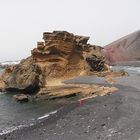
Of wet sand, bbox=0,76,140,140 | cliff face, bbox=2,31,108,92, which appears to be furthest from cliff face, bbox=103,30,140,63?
wet sand, bbox=0,76,140,140

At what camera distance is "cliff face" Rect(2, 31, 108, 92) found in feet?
131

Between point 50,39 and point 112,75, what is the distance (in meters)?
8.54

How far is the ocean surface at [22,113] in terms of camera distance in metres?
24.2

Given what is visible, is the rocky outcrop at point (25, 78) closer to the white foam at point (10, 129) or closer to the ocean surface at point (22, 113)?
the ocean surface at point (22, 113)

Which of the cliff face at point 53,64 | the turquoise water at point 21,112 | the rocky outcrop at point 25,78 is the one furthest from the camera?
the cliff face at point 53,64

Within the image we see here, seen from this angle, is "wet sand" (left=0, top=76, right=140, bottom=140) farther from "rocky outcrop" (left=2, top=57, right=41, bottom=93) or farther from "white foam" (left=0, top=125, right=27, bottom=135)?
"rocky outcrop" (left=2, top=57, right=41, bottom=93)

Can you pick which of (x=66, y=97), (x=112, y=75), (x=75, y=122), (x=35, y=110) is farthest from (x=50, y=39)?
(x=75, y=122)

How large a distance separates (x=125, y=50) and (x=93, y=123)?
286 ft

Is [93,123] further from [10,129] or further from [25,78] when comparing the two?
[25,78]

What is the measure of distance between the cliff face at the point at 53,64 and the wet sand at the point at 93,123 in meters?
13.8

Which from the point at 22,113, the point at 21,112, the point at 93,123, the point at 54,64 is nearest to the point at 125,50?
the point at 54,64

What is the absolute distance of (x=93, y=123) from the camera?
19547mm

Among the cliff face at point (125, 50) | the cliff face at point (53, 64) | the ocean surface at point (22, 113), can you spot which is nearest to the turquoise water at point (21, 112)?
the ocean surface at point (22, 113)

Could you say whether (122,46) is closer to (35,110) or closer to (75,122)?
(35,110)
